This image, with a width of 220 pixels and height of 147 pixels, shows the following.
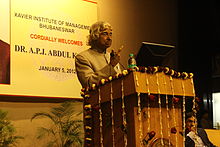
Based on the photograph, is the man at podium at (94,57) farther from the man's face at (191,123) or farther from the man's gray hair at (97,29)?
the man's face at (191,123)

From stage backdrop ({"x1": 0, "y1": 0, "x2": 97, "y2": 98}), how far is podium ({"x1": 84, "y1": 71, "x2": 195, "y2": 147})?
5.78 feet

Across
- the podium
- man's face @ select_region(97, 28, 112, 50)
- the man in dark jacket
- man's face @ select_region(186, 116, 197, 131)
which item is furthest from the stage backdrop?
man's face @ select_region(186, 116, 197, 131)

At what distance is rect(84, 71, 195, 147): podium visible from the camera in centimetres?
212

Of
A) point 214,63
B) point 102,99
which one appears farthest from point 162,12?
point 102,99

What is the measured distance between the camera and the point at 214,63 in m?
7.10

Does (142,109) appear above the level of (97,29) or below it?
below

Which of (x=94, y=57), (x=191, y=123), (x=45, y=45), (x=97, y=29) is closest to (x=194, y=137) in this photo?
(x=191, y=123)

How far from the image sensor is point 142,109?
217cm

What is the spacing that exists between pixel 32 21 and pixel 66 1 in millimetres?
541

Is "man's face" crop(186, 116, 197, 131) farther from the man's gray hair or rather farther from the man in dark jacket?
the man's gray hair

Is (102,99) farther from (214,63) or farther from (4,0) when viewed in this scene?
(214,63)

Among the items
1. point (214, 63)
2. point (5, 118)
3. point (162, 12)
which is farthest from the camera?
point (214, 63)

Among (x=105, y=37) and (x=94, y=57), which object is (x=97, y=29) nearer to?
(x=105, y=37)

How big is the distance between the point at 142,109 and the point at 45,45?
2302 millimetres
